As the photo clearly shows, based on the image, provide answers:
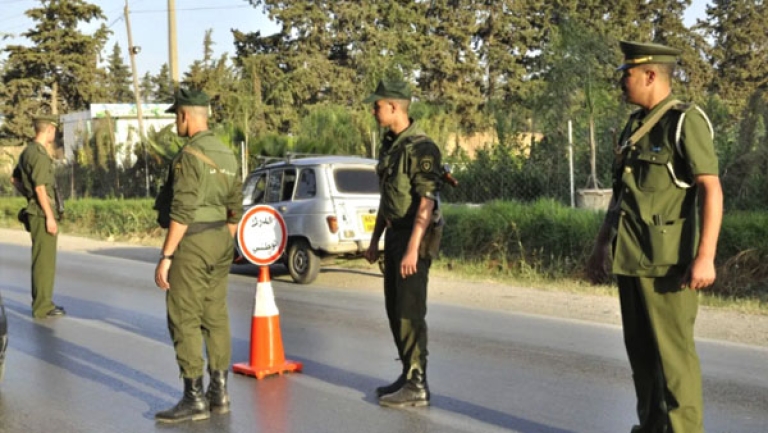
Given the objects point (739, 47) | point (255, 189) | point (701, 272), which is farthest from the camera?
point (739, 47)

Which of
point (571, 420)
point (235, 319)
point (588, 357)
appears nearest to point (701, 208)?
point (571, 420)

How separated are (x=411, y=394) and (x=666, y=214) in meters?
2.42

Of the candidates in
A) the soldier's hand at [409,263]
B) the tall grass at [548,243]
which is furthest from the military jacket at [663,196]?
the tall grass at [548,243]

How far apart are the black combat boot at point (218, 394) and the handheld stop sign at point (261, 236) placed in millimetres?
1325

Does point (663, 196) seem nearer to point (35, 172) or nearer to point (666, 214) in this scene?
point (666, 214)

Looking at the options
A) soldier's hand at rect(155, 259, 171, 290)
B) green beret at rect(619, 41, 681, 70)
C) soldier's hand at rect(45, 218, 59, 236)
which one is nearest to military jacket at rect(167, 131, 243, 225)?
soldier's hand at rect(155, 259, 171, 290)

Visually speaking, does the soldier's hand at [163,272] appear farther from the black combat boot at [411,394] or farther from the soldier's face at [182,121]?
the black combat boot at [411,394]

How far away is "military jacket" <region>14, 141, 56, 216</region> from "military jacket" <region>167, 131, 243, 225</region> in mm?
4409

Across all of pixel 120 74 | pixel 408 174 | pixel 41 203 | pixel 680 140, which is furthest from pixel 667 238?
pixel 120 74

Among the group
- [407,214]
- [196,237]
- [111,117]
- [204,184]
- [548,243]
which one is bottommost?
[548,243]

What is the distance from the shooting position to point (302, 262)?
43.2 feet

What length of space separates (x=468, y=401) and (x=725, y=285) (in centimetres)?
591

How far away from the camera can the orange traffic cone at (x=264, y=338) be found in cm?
698

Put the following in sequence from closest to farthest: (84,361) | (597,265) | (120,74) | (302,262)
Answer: (597,265), (84,361), (302,262), (120,74)
